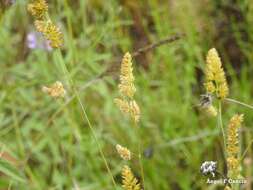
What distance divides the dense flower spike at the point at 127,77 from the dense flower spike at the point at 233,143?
0.18 meters

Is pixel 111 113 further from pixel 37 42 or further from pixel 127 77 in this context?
pixel 127 77

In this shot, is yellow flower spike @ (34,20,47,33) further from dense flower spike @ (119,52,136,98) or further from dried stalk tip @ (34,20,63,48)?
dense flower spike @ (119,52,136,98)

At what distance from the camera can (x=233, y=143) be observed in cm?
98

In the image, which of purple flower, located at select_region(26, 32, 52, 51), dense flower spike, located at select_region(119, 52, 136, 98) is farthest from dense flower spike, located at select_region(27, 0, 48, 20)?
purple flower, located at select_region(26, 32, 52, 51)

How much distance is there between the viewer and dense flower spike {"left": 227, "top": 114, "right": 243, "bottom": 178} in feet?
3.14

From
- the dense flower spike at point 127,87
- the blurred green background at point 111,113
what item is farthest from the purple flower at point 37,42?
the dense flower spike at point 127,87

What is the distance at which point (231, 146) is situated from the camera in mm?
981

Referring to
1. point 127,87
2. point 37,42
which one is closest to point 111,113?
point 37,42

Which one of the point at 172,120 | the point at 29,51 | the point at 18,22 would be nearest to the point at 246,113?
the point at 172,120

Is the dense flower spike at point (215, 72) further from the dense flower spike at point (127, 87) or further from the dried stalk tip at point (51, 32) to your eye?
the dried stalk tip at point (51, 32)

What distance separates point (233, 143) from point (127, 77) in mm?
212

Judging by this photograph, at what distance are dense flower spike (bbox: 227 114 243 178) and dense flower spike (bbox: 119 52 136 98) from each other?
18cm

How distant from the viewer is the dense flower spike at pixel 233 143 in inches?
37.7

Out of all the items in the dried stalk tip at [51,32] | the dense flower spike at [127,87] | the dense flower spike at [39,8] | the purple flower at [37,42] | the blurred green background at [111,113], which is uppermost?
the dense flower spike at [39,8]
